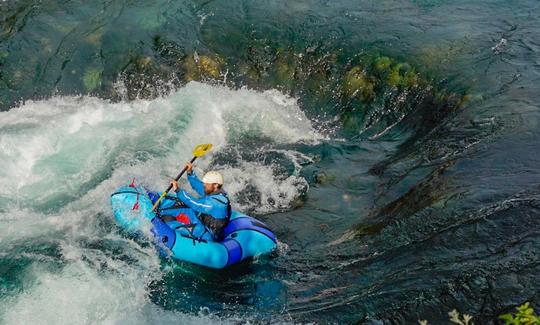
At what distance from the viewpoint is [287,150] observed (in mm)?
9320

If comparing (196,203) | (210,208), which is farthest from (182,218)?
(210,208)

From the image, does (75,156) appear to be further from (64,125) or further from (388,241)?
(388,241)

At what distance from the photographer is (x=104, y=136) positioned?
9477 millimetres

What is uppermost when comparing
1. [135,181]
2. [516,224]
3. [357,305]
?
[516,224]

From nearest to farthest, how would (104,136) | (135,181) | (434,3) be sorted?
(135,181) → (104,136) → (434,3)

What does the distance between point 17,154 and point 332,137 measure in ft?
16.7

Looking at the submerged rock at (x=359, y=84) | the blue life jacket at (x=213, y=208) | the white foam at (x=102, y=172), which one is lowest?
the white foam at (x=102, y=172)

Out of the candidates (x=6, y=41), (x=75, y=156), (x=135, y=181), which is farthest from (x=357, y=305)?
(x=6, y=41)

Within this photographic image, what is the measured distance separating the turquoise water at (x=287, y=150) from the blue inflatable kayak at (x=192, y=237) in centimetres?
18

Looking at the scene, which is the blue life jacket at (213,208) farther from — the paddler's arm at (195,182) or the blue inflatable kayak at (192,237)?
the paddler's arm at (195,182)

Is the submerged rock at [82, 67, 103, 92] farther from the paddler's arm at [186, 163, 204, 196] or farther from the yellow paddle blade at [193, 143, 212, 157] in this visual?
the paddler's arm at [186, 163, 204, 196]

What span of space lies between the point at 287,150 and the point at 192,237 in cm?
277

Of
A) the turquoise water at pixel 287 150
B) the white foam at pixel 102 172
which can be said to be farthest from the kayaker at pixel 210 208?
the white foam at pixel 102 172

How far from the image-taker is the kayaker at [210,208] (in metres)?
7.11
